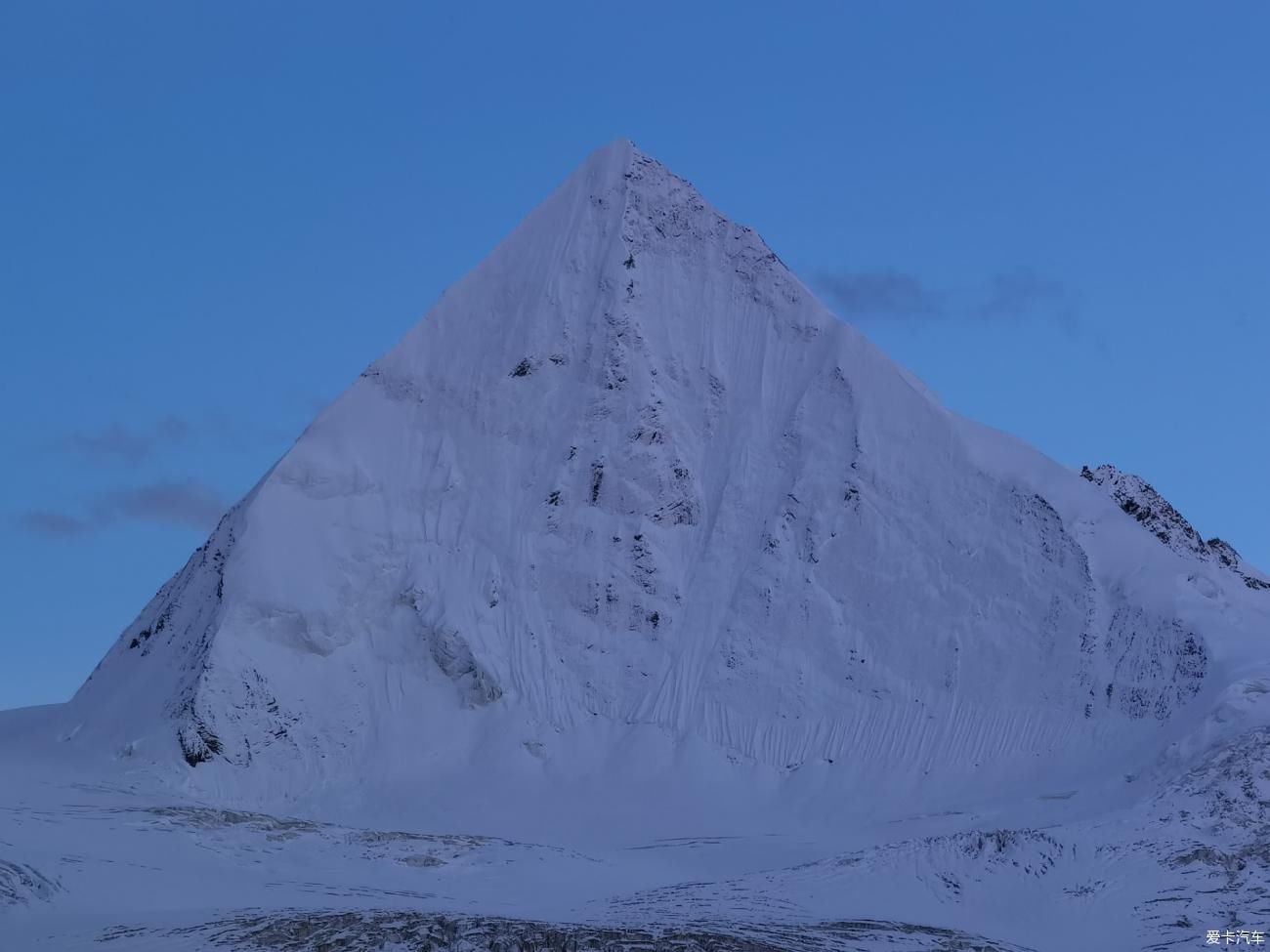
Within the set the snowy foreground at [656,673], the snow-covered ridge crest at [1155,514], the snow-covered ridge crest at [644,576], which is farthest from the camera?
the snow-covered ridge crest at [1155,514]

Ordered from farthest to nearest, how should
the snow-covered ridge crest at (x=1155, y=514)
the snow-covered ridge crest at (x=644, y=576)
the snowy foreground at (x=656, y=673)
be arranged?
Answer: the snow-covered ridge crest at (x=1155, y=514)
the snow-covered ridge crest at (x=644, y=576)
the snowy foreground at (x=656, y=673)

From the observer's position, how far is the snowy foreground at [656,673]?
72.6 m

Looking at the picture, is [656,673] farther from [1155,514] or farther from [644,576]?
[1155,514]

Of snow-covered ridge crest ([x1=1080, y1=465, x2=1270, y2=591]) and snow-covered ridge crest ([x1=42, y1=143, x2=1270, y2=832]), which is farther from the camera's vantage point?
snow-covered ridge crest ([x1=1080, y1=465, x2=1270, y2=591])

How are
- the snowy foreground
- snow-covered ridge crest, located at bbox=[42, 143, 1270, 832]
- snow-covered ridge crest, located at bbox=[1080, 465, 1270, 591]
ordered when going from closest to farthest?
the snowy foreground
snow-covered ridge crest, located at bbox=[42, 143, 1270, 832]
snow-covered ridge crest, located at bbox=[1080, 465, 1270, 591]

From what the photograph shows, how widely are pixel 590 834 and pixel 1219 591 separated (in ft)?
130

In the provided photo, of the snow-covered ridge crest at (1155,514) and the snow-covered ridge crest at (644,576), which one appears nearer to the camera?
the snow-covered ridge crest at (644,576)

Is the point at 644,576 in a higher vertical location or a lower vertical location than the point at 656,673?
higher

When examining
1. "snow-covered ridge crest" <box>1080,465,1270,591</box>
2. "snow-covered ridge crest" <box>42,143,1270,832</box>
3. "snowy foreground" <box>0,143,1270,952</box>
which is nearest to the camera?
"snowy foreground" <box>0,143,1270,952</box>

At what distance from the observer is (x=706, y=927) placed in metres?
65.2

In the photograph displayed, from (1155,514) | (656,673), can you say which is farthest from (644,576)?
(1155,514)

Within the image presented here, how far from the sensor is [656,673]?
329 feet

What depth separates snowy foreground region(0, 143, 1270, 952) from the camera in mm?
72625

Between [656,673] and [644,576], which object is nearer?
[656,673]
